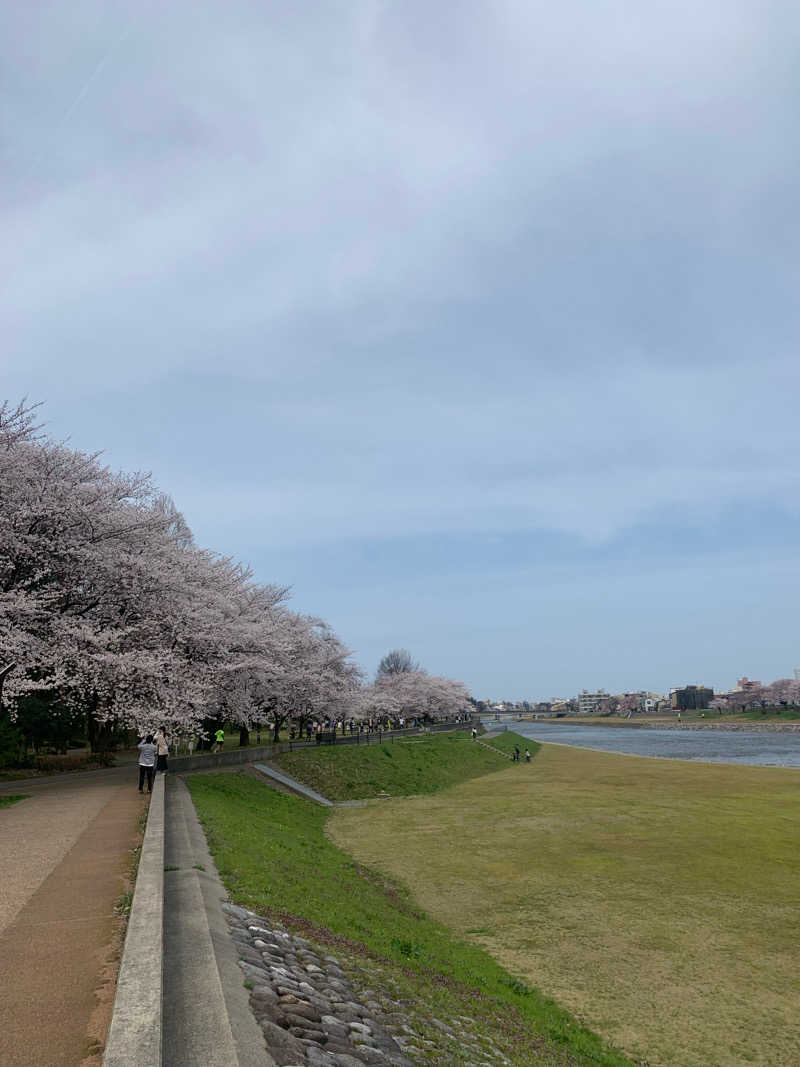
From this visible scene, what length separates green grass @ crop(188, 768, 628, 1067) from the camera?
417 inches

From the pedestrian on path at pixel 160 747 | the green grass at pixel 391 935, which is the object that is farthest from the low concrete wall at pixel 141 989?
the pedestrian on path at pixel 160 747

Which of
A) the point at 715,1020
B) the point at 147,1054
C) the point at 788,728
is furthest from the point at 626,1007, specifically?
the point at 788,728

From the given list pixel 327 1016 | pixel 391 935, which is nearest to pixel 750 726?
pixel 391 935

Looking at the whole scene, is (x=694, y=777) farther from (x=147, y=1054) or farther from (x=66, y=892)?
(x=147, y=1054)

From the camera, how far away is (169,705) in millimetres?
27328

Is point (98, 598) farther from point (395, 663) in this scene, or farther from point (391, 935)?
point (395, 663)

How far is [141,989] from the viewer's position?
19.3ft

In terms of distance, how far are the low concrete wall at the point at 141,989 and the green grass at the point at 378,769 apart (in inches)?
1234

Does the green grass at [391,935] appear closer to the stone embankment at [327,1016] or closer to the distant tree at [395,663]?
the stone embankment at [327,1016]

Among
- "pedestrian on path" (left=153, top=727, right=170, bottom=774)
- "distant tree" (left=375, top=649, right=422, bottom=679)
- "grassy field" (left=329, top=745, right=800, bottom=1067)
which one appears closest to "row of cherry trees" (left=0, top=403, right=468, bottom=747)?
"pedestrian on path" (left=153, top=727, right=170, bottom=774)

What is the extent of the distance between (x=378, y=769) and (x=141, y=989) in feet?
131

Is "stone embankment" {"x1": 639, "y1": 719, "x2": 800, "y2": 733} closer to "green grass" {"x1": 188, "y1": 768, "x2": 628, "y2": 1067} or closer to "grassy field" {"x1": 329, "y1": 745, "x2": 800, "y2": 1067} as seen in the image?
"grassy field" {"x1": 329, "y1": 745, "x2": 800, "y2": 1067}

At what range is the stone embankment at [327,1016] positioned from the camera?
6.92m

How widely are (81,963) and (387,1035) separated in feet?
12.2
